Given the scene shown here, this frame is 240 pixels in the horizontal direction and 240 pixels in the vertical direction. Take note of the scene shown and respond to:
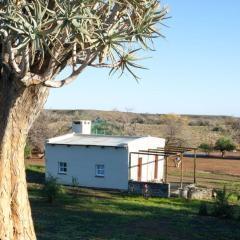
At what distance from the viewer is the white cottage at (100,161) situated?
31.3 metres

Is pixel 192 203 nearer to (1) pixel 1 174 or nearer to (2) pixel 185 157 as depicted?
(1) pixel 1 174

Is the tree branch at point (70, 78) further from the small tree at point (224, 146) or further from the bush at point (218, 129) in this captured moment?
the bush at point (218, 129)

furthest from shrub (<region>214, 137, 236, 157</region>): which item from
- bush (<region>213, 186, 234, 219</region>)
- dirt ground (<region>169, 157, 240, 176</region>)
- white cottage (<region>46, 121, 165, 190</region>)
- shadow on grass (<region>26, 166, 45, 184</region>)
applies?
bush (<region>213, 186, 234, 219</region>)

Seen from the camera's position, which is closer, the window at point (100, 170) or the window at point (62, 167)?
the window at point (100, 170)

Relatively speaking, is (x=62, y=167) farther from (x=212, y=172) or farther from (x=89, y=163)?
(x=212, y=172)

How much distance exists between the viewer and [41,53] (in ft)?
30.0

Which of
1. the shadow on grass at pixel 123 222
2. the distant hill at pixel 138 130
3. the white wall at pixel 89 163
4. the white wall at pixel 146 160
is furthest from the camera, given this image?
the distant hill at pixel 138 130

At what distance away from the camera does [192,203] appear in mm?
27781

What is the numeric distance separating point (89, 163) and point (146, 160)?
3754 millimetres

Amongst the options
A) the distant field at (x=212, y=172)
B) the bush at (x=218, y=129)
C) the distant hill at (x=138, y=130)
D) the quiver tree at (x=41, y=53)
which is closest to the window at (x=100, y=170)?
the distant field at (x=212, y=172)

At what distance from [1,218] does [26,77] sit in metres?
2.75

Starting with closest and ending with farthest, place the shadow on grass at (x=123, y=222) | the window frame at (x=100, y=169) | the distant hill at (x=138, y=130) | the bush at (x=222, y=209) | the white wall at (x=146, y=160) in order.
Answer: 1. the shadow on grass at (x=123, y=222)
2. the bush at (x=222, y=209)
3. the window frame at (x=100, y=169)
4. the white wall at (x=146, y=160)
5. the distant hill at (x=138, y=130)

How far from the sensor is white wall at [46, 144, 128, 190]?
3128 centimetres

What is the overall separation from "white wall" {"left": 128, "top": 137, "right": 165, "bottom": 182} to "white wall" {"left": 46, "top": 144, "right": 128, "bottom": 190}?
0.82 m
